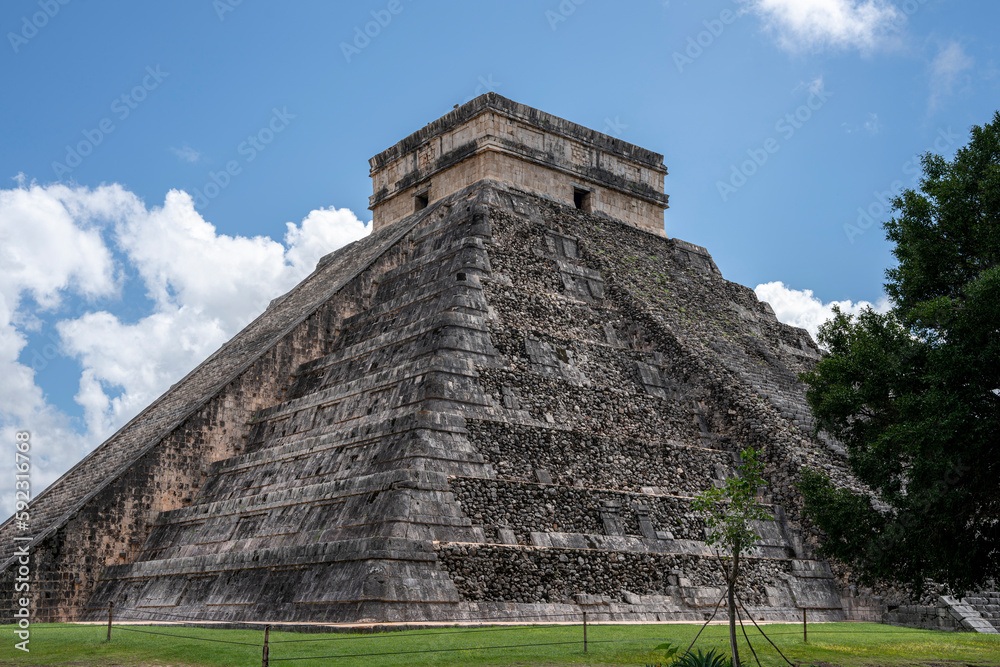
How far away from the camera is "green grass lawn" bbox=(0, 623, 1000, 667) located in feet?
33.0

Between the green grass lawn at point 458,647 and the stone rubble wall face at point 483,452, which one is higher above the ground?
the stone rubble wall face at point 483,452

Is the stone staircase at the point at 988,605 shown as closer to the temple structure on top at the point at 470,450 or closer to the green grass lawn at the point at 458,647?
the temple structure on top at the point at 470,450

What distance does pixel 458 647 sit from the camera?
34.4 feet

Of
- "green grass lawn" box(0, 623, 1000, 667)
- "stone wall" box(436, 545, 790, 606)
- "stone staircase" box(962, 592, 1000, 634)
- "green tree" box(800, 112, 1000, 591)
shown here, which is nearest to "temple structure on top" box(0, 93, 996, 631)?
"stone wall" box(436, 545, 790, 606)

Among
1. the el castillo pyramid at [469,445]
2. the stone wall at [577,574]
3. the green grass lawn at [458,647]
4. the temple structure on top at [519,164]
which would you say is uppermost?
the temple structure on top at [519,164]

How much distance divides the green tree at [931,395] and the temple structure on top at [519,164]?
402 inches

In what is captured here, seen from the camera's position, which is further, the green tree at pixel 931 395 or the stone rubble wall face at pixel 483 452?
the stone rubble wall face at pixel 483 452

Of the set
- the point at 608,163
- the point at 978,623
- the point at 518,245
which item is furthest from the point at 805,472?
the point at 608,163

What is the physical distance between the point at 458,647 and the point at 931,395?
652 cm

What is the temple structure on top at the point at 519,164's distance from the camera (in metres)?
22.9

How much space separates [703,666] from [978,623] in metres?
7.97

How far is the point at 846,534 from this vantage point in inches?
531

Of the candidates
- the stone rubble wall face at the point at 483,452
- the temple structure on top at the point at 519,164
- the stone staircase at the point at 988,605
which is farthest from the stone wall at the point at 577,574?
the temple structure on top at the point at 519,164

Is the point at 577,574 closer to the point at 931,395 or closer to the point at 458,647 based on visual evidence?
the point at 458,647
